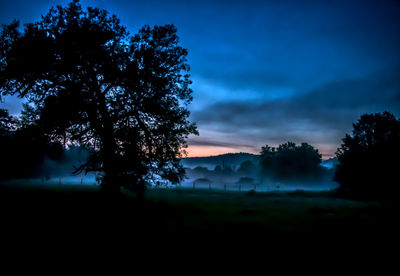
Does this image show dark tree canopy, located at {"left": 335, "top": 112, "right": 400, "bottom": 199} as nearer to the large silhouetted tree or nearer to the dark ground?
the dark ground

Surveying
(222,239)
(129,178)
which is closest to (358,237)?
(222,239)

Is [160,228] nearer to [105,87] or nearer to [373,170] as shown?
[105,87]

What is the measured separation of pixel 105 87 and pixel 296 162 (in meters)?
82.2

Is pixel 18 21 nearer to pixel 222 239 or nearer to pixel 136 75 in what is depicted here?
pixel 136 75

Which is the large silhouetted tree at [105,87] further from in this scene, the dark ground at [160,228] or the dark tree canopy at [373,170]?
the dark tree canopy at [373,170]

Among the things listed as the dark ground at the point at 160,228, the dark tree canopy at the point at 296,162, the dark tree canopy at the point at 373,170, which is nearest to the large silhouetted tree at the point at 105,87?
the dark ground at the point at 160,228

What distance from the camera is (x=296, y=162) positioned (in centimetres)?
8325

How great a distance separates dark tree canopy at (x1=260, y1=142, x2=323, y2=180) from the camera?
82.8 meters

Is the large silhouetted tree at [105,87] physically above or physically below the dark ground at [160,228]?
above

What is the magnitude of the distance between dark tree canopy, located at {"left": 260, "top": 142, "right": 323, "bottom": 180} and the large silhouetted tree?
3034 inches

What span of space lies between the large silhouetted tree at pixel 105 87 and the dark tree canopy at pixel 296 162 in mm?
77070

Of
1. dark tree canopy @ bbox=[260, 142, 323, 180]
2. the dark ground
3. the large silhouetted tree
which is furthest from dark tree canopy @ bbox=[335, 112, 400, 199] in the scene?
dark tree canopy @ bbox=[260, 142, 323, 180]

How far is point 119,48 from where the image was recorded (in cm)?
1514

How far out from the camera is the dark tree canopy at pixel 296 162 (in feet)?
272
